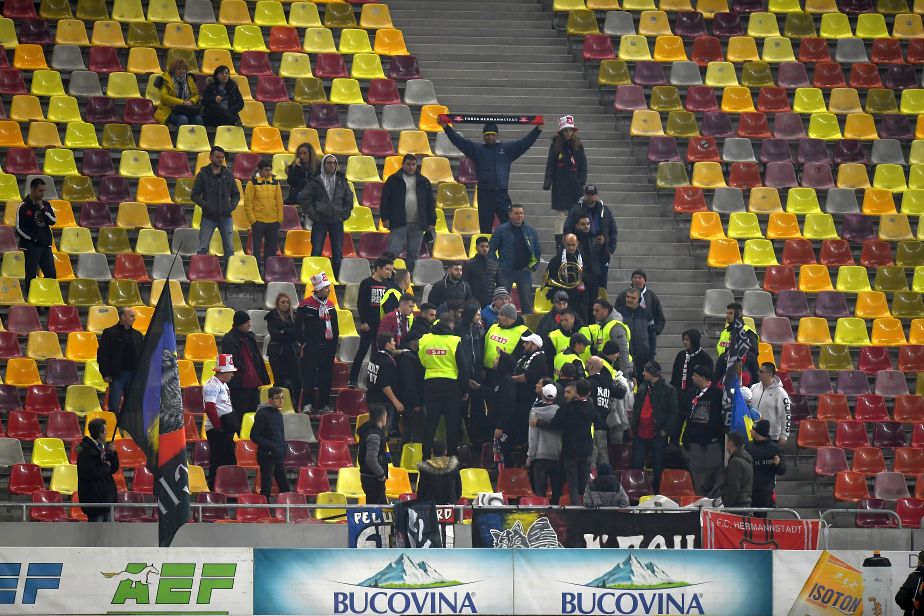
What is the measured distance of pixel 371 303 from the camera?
21.8 m

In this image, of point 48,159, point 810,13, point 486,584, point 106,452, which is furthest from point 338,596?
point 810,13

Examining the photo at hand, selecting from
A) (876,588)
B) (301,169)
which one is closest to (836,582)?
(876,588)

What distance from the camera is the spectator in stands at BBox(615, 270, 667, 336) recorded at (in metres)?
22.2

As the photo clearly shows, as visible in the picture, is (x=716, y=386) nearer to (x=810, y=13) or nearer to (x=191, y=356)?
(x=191, y=356)

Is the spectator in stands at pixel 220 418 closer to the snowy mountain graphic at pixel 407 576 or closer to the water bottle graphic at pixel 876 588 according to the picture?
the snowy mountain graphic at pixel 407 576

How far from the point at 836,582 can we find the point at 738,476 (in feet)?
7.62

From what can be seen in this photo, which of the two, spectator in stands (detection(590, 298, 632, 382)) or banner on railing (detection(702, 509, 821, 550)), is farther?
spectator in stands (detection(590, 298, 632, 382))

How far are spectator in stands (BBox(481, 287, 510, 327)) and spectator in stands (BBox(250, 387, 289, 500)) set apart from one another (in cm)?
299

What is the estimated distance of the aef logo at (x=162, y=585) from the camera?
17.4 metres

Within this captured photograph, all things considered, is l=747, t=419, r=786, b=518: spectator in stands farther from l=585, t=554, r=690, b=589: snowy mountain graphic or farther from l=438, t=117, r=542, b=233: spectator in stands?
l=438, t=117, r=542, b=233: spectator in stands

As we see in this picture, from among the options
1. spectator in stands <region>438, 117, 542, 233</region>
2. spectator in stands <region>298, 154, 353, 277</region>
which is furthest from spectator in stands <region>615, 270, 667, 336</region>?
spectator in stands <region>298, 154, 353, 277</region>

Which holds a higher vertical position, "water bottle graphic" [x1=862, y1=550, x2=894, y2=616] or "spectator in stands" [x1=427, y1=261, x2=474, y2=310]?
"spectator in stands" [x1=427, y1=261, x2=474, y2=310]

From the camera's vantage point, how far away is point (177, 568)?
1744cm

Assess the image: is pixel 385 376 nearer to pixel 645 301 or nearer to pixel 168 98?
pixel 645 301
